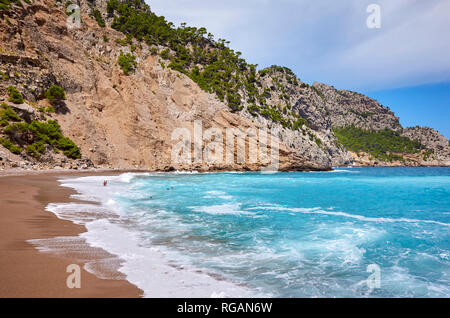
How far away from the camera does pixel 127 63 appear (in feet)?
169

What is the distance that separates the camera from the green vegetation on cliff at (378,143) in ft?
458

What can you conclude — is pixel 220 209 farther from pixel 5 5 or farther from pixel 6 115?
pixel 5 5

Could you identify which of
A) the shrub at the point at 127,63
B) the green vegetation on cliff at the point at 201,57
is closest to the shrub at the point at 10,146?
the shrub at the point at 127,63

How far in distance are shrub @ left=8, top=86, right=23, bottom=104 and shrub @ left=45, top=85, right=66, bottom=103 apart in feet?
16.8

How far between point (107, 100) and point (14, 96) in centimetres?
1596

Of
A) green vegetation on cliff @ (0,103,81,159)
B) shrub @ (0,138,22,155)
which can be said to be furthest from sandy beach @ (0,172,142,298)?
green vegetation on cliff @ (0,103,81,159)

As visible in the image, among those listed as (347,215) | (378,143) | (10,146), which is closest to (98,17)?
(10,146)

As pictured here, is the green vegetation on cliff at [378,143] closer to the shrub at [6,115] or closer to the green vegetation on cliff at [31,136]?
the green vegetation on cliff at [31,136]

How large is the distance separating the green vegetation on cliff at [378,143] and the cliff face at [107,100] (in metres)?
85.7

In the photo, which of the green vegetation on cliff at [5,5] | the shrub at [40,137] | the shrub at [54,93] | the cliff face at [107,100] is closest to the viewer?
the shrub at [40,137]

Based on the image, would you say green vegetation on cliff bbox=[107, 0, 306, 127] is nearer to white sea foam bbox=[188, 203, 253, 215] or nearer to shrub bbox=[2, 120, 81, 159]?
shrub bbox=[2, 120, 81, 159]

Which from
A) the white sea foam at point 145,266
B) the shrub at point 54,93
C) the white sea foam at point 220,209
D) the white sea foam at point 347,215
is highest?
the shrub at point 54,93

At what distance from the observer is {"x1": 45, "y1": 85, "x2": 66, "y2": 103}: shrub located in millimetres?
36719
